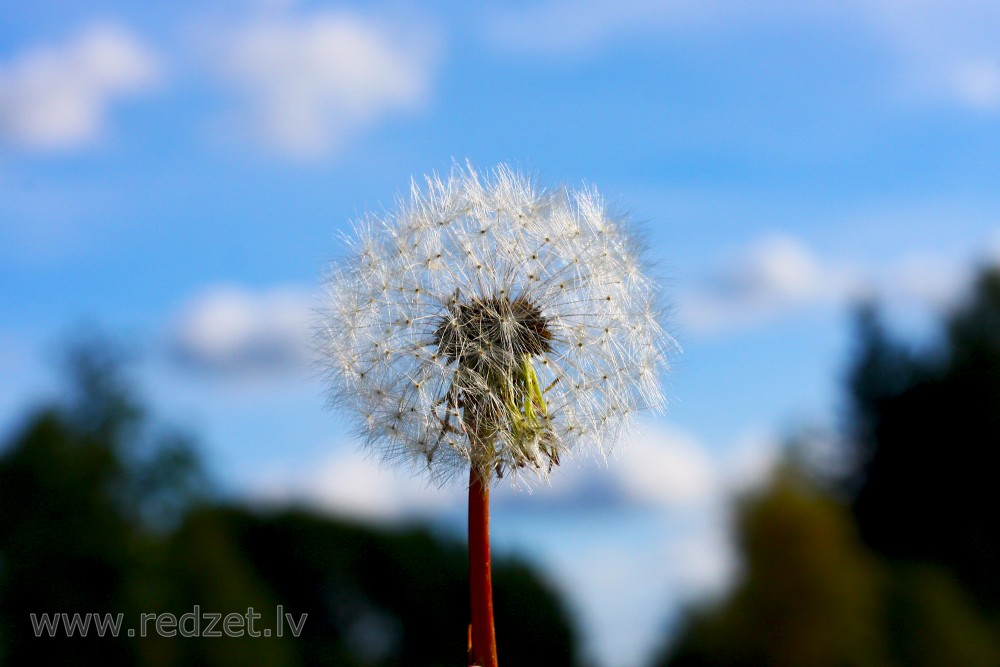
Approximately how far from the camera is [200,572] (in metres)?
22.6

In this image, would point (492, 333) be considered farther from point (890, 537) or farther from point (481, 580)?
point (890, 537)

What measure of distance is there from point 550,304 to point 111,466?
70.2 feet

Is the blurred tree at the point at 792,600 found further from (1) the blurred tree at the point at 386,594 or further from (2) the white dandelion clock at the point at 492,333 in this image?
(2) the white dandelion clock at the point at 492,333

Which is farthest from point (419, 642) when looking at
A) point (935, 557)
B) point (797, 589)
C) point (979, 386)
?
point (979, 386)

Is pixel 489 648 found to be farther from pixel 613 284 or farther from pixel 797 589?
pixel 797 589

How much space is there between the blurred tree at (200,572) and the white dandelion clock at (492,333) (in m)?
16.0

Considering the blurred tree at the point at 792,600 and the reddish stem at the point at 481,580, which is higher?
the blurred tree at the point at 792,600

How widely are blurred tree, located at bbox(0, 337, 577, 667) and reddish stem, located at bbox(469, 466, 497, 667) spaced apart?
1640 cm

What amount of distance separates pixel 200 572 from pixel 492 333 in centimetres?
2031

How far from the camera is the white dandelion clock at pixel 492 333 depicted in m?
3.90

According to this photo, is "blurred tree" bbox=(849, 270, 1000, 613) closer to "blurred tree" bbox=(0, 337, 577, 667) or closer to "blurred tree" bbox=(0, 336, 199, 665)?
"blurred tree" bbox=(0, 337, 577, 667)

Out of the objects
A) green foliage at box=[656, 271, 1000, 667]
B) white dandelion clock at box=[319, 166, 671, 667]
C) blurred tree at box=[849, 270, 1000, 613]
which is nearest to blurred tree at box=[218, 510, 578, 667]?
green foliage at box=[656, 271, 1000, 667]

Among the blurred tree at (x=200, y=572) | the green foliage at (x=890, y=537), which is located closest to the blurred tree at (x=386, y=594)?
the blurred tree at (x=200, y=572)

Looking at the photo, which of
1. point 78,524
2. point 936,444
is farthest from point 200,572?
point 936,444
